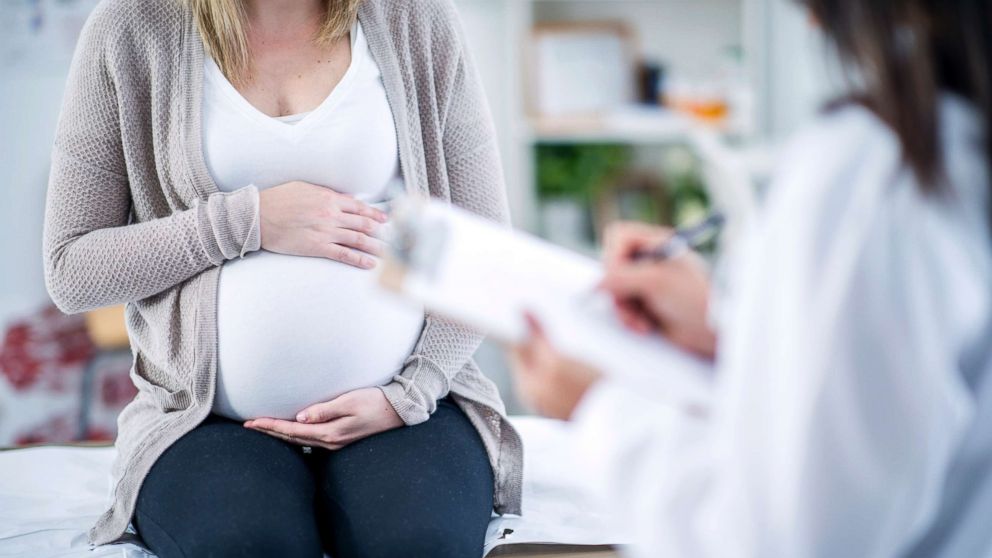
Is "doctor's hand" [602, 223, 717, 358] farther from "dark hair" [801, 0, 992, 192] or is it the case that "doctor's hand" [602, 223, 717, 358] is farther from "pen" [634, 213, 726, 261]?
"dark hair" [801, 0, 992, 192]

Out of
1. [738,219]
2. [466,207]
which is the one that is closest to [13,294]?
[466,207]

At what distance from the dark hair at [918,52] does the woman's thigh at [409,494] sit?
25.9 inches

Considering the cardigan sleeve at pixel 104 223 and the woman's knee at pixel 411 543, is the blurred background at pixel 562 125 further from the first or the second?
the woman's knee at pixel 411 543

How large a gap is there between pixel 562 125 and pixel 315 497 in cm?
196

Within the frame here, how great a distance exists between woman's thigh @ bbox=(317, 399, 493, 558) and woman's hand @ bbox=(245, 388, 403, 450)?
16mm

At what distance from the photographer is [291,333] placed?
117 cm

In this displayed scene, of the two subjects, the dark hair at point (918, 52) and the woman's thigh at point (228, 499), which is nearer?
the dark hair at point (918, 52)

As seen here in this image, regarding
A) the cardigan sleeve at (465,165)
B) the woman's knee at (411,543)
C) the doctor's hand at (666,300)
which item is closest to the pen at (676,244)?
the doctor's hand at (666,300)

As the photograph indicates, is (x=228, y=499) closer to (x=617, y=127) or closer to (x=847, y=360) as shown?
(x=847, y=360)

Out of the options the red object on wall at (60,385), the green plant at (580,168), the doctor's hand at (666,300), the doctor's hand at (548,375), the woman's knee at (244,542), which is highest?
the doctor's hand at (666,300)

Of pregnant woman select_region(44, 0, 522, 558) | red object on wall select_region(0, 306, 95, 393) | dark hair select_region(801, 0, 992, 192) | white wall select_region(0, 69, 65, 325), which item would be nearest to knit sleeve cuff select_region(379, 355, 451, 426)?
pregnant woman select_region(44, 0, 522, 558)

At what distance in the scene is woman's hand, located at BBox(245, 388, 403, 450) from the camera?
116 centimetres

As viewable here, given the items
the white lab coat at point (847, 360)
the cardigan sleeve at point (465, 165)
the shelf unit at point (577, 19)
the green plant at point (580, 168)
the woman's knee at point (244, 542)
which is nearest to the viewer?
the white lab coat at point (847, 360)

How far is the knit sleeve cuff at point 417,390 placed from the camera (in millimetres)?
1195
